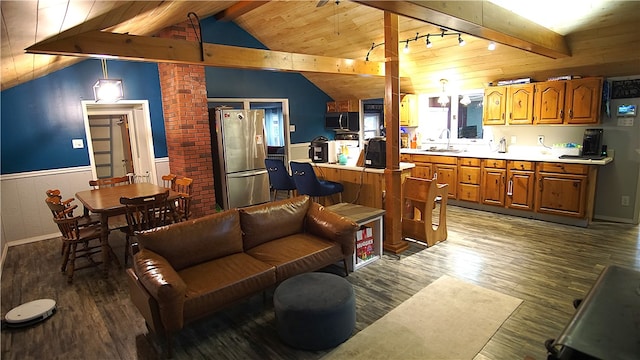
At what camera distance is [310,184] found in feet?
15.2

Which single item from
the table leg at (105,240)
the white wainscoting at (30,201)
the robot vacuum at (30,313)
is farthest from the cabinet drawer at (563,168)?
the white wainscoting at (30,201)

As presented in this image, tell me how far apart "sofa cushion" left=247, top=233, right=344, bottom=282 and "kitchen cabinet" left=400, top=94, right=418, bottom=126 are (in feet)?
13.5

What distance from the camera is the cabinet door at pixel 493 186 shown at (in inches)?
211

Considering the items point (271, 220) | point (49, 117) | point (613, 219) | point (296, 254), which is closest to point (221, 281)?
point (296, 254)

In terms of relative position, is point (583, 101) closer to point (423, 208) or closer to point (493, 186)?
point (493, 186)

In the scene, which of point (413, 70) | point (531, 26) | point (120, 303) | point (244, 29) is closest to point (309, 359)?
point (120, 303)

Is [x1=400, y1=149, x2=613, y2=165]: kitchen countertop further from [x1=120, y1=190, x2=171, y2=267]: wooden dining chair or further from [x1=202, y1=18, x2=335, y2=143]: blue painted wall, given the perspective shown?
[x1=120, y1=190, x2=171, y2=267]: wooden dining chair

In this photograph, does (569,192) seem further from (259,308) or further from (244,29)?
(244,29)

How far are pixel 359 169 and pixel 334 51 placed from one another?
283cm

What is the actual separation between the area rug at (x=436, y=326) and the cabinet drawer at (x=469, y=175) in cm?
283

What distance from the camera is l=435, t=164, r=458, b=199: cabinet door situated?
5.92 meters

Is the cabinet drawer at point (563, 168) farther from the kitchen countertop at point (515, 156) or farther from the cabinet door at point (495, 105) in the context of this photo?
the cabinet door at point (495, 105)

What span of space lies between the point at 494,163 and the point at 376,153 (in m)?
2.18

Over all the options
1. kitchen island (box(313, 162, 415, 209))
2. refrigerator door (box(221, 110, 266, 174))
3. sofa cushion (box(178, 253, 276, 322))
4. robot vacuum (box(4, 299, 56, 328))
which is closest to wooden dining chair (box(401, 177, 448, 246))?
kitchen island (box(313, 162, 415, 209))
